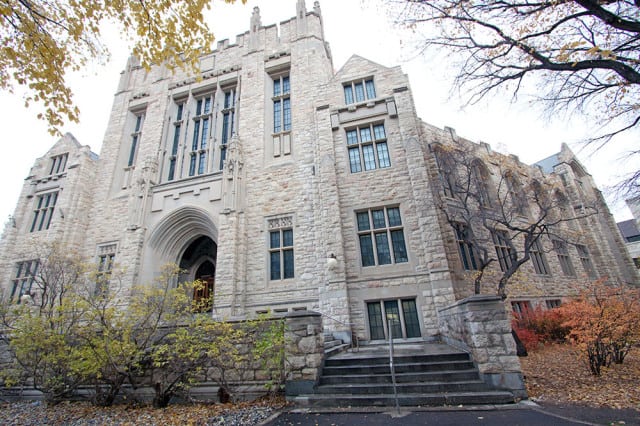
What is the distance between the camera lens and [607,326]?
6137 mm

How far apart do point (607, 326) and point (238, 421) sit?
767cm

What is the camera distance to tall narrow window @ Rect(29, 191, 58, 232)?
1597 cm

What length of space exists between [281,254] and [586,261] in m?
18.8

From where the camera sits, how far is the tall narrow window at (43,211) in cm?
1597

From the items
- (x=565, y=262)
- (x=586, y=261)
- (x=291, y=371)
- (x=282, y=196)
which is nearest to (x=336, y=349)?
(x=291, y=371)

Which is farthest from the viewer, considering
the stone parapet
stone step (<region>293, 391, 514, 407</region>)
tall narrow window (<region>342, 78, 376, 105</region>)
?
tall narrow window (<region>342, 78, 376, 105</region>)

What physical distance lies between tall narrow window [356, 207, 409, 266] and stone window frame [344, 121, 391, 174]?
6.21 ft

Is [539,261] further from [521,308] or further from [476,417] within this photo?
[476,417]

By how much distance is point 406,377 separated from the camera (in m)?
5.56

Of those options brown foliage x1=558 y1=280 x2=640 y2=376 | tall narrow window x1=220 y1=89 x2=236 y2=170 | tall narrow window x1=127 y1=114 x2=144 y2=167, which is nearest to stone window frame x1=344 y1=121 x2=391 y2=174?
tall narrow window x1=220 y1=89 x2=236 y2=170

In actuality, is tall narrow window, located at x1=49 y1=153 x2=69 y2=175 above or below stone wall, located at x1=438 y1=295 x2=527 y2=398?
above

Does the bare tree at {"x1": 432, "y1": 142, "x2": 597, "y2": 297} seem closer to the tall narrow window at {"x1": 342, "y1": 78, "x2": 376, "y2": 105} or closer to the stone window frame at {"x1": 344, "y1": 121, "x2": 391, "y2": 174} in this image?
the stone window frame at {"x1": 344, "y1": 121, "x2": 391, "y2": 174}

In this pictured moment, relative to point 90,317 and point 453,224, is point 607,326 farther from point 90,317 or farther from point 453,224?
point 90,317

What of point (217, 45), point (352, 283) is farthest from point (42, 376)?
point (217, 45)
